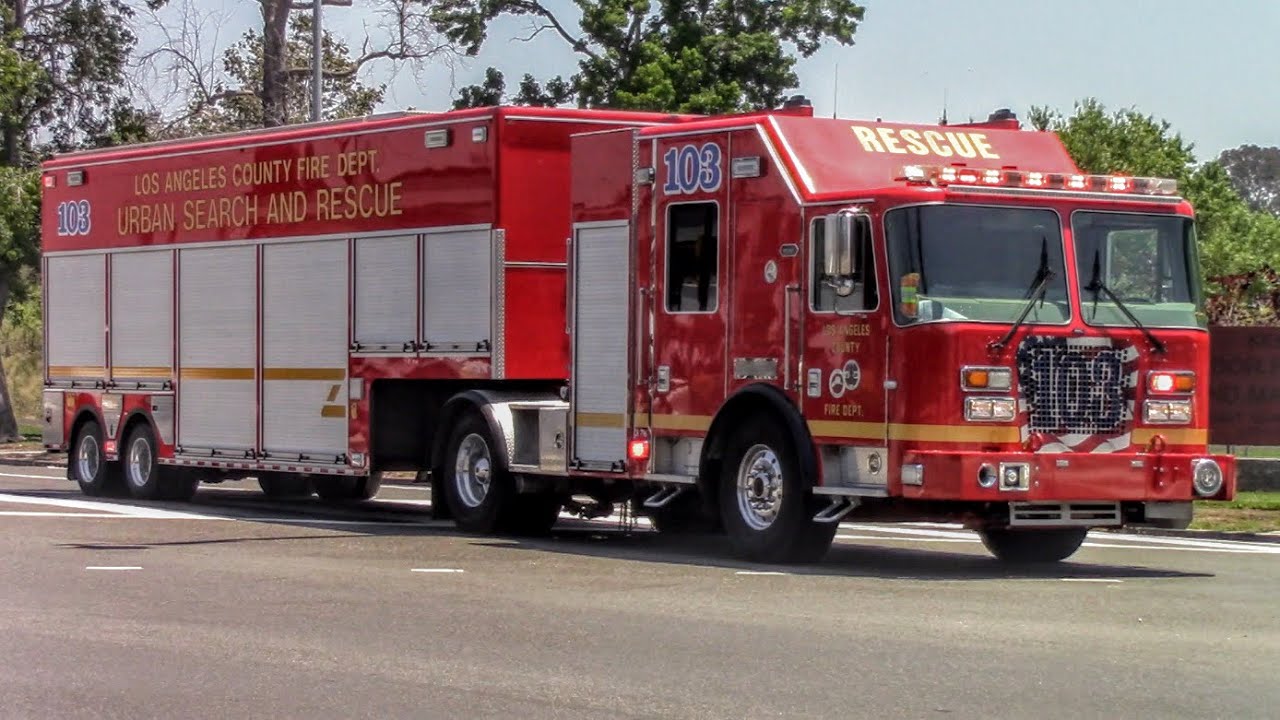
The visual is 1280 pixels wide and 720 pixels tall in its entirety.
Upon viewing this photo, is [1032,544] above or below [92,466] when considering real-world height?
below

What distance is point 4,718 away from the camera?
28.5ft

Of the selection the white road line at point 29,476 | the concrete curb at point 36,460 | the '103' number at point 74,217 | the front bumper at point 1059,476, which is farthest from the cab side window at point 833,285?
the concrete curb at point 36,460

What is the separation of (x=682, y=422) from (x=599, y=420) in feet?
3.45

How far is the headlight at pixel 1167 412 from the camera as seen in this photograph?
49.1 ft

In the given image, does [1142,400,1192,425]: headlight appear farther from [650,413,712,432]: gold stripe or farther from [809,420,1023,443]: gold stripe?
[650,413,712,432]: gold stripe

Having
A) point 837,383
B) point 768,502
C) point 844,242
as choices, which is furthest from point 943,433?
point 768,502

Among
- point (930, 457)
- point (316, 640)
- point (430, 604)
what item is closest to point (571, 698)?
point (316, 640)

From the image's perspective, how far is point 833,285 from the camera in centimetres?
1500

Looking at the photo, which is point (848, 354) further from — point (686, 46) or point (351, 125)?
point (686, 46)

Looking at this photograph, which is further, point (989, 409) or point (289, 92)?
point (289, 92)

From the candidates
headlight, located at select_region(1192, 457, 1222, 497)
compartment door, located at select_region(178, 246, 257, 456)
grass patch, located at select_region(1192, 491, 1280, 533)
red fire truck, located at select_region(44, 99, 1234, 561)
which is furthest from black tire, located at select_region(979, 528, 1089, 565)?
compartment door, located at select_region(178, 246, 257, 456)

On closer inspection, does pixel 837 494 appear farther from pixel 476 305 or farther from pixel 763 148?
pixel 476 305

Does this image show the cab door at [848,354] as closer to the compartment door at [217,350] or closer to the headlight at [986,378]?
the headlight at [986,378]

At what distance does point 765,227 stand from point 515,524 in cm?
408
